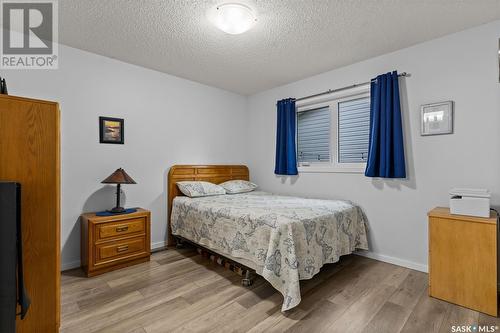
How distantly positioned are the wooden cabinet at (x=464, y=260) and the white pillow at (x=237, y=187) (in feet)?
8.14

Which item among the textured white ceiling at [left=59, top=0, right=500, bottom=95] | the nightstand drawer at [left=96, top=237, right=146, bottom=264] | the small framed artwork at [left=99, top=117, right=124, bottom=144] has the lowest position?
the nightstand drawer at [left=96, top=237, right=146, bottom=264]

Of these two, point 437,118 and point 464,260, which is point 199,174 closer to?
point 437,118

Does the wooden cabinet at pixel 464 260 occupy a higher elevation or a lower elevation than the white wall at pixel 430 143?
lower

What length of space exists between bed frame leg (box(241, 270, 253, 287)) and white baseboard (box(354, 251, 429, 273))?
159 cm

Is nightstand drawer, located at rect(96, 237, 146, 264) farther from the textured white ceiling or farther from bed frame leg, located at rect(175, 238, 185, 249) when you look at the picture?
the textured white ceiling

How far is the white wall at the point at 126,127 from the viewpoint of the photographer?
8.80 feet

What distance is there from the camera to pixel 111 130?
299cm

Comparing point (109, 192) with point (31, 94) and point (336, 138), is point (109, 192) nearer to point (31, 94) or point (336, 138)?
point (31, 94)

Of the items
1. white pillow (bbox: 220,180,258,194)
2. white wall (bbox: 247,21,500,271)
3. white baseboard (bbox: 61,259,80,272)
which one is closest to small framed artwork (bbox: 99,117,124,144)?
white baseboard (bbox: 61,259,80,272)

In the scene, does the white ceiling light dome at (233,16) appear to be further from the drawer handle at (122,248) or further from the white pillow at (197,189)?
the drawer handle at (122,248)

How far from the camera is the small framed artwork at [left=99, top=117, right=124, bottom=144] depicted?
292 cm

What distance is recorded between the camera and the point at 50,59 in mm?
2613

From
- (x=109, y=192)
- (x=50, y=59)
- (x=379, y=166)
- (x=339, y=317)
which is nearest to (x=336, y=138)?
(x=379, y=166)

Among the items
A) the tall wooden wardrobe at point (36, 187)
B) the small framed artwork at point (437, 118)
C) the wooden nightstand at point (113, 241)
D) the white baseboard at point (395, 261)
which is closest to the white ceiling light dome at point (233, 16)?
the tall wooden wardrobe at point (36, 187)
